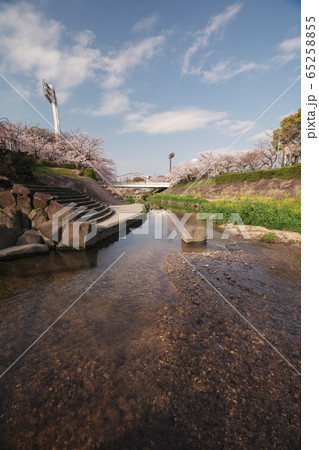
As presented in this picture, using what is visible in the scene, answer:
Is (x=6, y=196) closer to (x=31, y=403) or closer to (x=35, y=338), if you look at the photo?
(x=35, y=338)

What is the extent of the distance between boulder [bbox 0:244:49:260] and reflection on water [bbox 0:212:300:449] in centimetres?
101

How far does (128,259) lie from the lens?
6.57 m

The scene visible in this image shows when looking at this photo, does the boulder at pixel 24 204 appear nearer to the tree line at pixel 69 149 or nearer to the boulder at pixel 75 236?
the boulder at pixel 75 236

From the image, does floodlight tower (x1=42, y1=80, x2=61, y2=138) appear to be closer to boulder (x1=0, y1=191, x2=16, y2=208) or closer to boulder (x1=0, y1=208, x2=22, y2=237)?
boulder (x1=0, y1=191, x2=16, y2=208)

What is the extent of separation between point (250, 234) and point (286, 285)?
5.41 meters

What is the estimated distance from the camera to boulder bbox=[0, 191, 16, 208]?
740 centimetres

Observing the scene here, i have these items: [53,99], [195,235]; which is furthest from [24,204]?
[53,99]

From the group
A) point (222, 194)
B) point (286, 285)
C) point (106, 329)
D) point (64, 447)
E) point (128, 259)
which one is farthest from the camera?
point (222, 194)

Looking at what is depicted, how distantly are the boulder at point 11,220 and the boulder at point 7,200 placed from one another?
442 millimetres

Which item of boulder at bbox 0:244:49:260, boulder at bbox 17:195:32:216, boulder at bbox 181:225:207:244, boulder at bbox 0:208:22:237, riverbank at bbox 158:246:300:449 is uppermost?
boulder at bbox 17:195:32:216

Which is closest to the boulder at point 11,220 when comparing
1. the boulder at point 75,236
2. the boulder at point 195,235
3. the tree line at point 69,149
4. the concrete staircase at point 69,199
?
the boulder at point 75,236

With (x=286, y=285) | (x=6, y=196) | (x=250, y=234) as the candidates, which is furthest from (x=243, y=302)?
(x=6, y=196)

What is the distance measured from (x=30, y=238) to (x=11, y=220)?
0.95 metres

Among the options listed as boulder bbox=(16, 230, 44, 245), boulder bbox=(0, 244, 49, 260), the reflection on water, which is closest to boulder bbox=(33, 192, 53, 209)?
boulder bbox=(16, 230, 44, 245)
